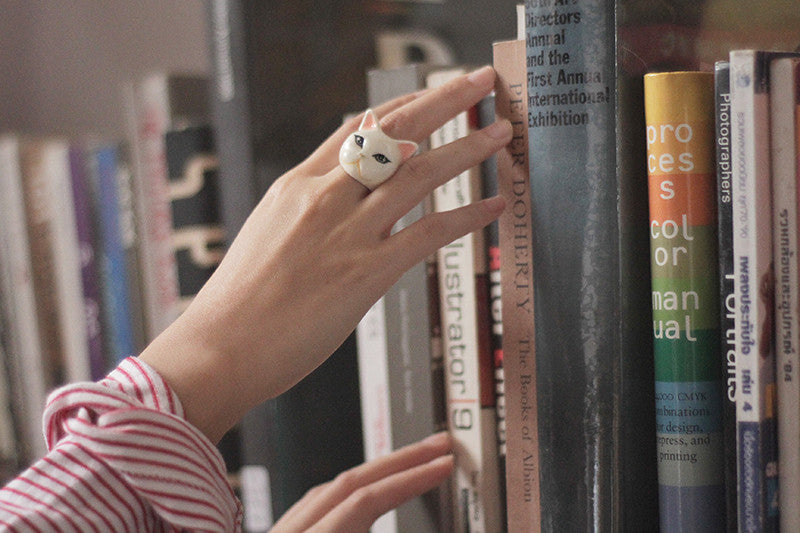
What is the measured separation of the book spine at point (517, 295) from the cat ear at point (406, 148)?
7cm

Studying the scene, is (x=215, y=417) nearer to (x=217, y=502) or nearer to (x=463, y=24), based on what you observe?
(x=217, y=502)

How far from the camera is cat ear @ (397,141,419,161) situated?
0.50 metres

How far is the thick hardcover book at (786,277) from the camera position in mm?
432

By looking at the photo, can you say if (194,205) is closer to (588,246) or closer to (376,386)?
(376,386)

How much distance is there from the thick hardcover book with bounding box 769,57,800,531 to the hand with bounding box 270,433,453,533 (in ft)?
0.82

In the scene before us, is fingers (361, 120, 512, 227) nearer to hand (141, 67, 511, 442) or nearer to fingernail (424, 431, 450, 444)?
hand (141, 67, 511, 442)

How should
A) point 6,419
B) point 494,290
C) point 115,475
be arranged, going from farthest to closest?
point 6,419 < point 494,290 < point 115,475

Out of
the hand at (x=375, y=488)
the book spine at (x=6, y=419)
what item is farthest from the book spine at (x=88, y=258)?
the hand at (x=375, y=488)

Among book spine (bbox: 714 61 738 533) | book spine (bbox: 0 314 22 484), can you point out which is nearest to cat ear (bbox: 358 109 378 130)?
Answer: book spine (bbox: 714 61 738 533)

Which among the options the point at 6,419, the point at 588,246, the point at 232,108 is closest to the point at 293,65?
the point at 232,108

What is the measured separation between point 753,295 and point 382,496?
0.33 metres

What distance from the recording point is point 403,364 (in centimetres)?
62

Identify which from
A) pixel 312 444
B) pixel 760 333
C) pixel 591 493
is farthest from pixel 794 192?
pixel 312 444

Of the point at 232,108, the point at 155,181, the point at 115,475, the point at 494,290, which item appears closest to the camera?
the point at 115,475
